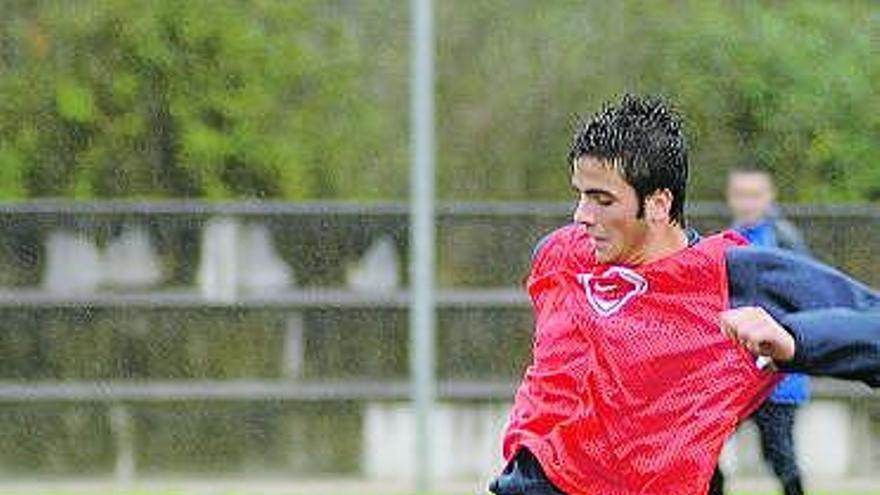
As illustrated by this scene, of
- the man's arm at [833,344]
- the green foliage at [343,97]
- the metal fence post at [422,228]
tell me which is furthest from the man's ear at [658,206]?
the green foliage at [343,97]

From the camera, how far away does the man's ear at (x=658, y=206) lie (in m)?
5.36

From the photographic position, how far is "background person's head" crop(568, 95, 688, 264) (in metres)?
5.32

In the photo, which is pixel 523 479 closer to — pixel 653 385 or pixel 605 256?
pixel 653 385

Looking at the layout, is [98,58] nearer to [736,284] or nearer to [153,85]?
[153,85]

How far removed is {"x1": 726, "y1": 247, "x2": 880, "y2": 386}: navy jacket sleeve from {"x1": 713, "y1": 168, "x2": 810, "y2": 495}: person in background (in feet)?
15.1

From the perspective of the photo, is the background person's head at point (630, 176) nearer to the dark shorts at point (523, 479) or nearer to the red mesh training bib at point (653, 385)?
the red mesh training bib at point (653, 385)

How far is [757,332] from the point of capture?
4.64 metres

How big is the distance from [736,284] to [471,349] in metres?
8.78

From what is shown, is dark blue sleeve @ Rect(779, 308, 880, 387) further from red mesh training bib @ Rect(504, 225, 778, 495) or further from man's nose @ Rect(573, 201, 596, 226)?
man's nose @ Rect(573, 201, 596, 226)

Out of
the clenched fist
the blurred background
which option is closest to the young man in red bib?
the clenched fist

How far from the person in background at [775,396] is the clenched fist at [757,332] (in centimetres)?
509

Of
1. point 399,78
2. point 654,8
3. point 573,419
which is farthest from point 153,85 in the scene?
point 573,419

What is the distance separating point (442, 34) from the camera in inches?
550

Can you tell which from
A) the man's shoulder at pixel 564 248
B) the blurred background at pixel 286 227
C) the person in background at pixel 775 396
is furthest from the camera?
the blurred background at pixel 286 227
